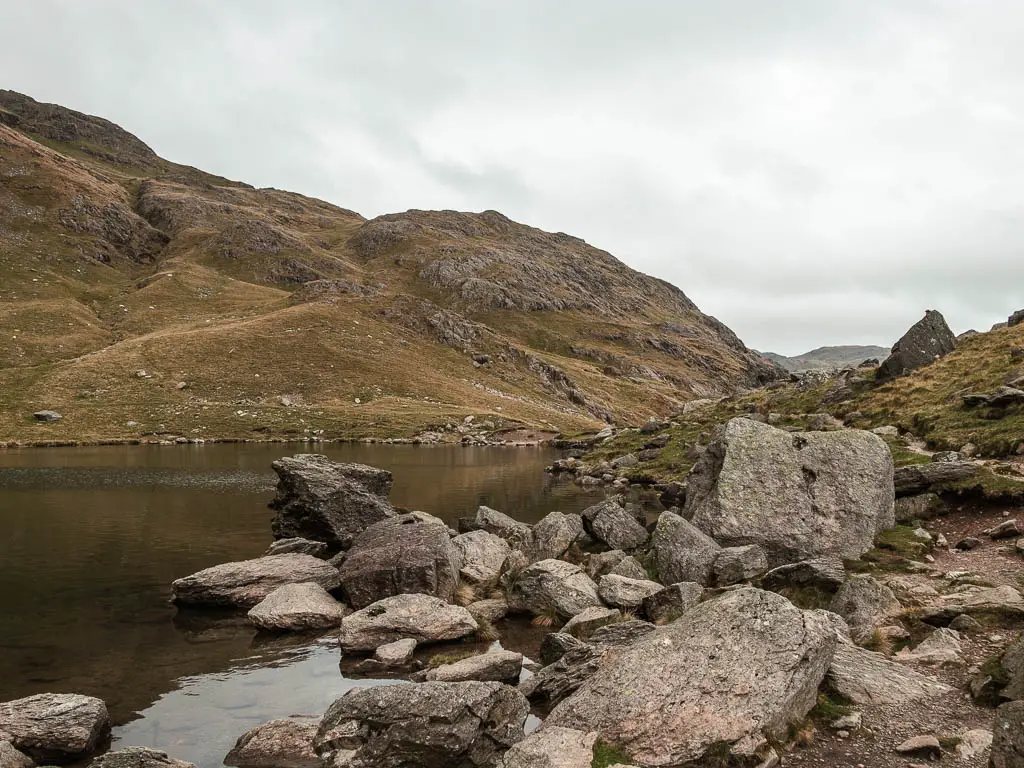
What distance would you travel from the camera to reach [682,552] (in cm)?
2806

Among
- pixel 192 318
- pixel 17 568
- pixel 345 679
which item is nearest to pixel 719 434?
pixel 345 679

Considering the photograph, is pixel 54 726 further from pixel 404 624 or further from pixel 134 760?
pixel 404 624

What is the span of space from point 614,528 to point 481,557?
860 centimetres

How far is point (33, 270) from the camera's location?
193 meters

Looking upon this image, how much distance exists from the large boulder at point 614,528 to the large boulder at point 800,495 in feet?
15.6

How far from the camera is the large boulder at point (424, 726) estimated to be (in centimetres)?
1435

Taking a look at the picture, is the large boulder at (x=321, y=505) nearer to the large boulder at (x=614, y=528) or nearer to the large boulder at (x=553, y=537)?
the large boulder at (x=553, y=537)

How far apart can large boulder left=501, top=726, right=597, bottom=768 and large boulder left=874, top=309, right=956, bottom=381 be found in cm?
5857

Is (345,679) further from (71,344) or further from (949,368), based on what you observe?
(71,344)

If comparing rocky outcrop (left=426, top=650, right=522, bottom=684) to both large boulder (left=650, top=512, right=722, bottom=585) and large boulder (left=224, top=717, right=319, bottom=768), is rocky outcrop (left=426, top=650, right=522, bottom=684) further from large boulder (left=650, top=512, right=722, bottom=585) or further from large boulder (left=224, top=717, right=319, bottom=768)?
large boulder (left=650, top=512, right=722, bottom=585)

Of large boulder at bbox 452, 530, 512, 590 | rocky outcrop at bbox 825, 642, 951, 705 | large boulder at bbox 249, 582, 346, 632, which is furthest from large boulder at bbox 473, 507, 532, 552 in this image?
rocky outcrop at bbox 825, 642, 951, 705

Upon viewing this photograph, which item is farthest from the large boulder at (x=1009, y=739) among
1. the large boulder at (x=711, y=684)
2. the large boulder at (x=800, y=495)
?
the large boulder at (x=800, y=495)

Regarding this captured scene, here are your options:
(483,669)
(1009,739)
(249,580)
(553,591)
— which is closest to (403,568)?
(553,591)

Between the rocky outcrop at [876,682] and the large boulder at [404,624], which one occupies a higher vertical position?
the rocky outcrop at [876,682]
